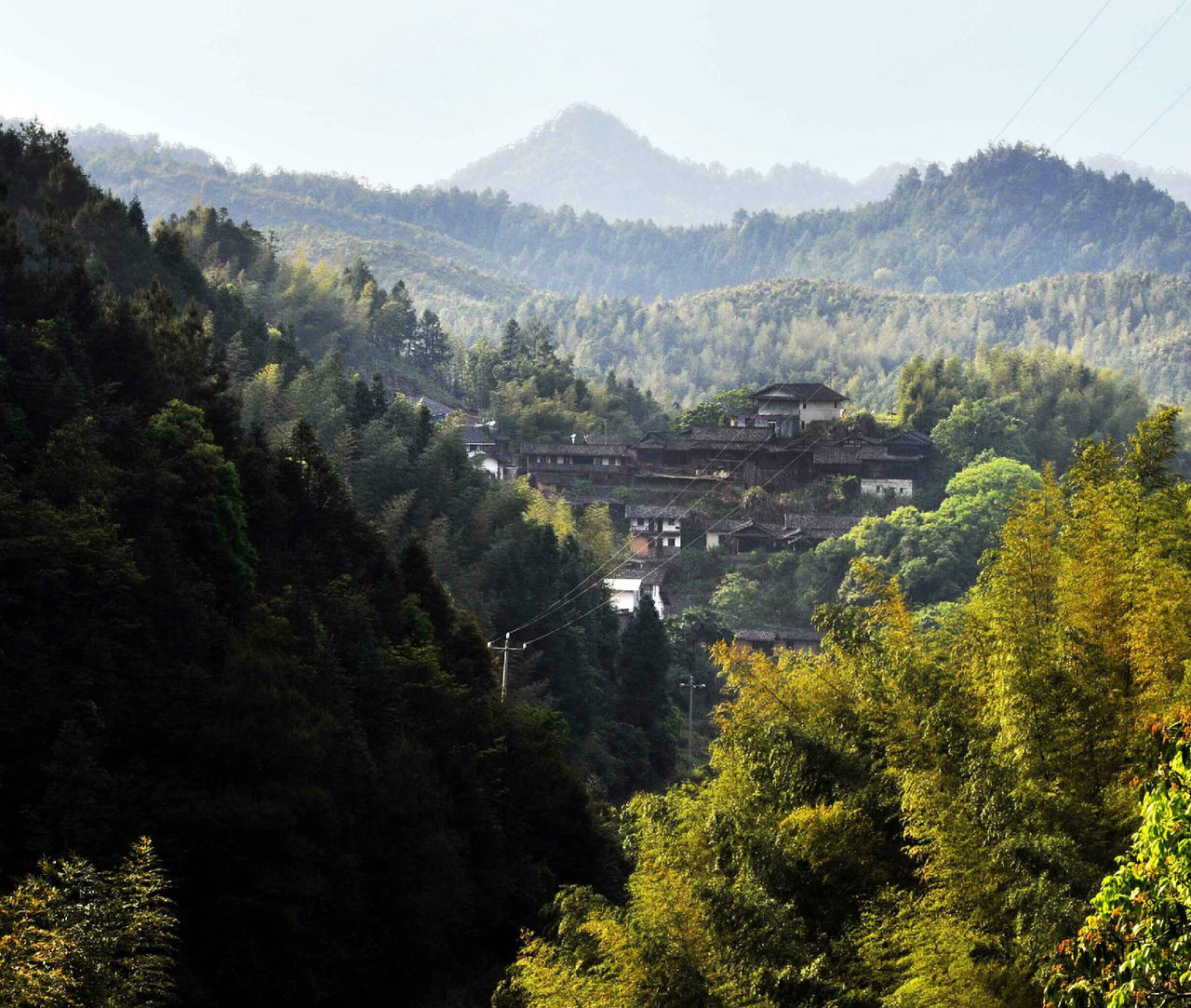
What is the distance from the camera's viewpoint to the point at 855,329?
103125 mm

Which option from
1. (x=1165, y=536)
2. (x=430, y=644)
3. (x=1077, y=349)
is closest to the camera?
(x=1165, y=536)

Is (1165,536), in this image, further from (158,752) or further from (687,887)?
(158,752)

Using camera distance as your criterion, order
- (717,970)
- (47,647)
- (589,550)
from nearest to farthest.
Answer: (717,970) → (47,647) → (589,550)

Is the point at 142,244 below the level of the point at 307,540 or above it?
above

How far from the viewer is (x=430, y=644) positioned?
63.5 feet

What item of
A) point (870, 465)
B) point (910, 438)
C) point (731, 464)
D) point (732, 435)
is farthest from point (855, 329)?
point (731, 464)

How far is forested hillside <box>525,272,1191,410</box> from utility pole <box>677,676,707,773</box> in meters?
58.9

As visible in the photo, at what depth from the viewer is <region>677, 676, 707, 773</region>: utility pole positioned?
2911 cm

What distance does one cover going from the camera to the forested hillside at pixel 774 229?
14188cm

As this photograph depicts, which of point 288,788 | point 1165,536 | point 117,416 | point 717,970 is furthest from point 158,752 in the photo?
point 1165,536

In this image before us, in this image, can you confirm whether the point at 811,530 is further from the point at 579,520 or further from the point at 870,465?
the point at 579,520

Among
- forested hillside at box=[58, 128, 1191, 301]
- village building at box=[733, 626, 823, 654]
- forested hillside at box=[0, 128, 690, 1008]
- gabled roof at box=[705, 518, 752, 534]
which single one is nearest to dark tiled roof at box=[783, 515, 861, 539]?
gabled roof at box=[705, 518, 752, 534]

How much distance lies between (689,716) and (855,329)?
76930 mm

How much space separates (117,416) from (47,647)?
423 centimetres
